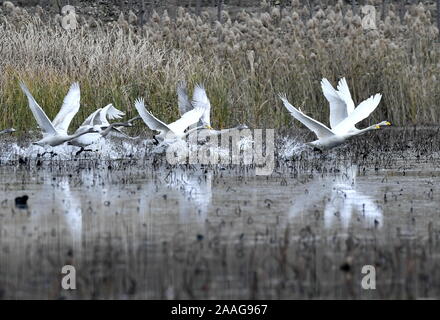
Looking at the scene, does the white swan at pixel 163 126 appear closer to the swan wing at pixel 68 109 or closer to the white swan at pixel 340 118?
the swan wing at pixel 68 109

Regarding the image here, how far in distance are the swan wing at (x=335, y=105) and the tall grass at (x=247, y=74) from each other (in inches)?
94.9

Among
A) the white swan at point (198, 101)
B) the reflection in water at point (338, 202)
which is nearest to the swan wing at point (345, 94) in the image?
the white swan at point (198, 101)

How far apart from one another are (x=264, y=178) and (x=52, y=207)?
3.61 meters

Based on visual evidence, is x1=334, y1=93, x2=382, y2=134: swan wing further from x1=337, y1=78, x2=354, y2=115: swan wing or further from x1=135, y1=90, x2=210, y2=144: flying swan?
x1=135, y1=90, x2=210, y2=144: flying swan

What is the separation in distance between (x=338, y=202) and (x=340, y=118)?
218 inches

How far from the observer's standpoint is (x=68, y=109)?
16.0 meters

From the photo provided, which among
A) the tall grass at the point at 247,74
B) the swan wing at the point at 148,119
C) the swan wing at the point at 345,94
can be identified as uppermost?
the tall grass at the point at 247,74

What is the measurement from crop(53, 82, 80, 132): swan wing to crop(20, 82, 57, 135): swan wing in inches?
22.8

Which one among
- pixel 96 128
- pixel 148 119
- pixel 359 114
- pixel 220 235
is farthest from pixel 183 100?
pixel 220 235

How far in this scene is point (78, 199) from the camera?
11.1m

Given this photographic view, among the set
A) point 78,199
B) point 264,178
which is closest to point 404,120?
point 264,178

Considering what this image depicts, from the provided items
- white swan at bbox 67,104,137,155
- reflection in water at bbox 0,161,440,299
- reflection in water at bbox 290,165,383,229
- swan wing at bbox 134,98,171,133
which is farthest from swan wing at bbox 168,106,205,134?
reflection in water at bbox 290,165,383,229

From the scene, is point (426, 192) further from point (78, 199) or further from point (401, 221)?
point (78, 199)

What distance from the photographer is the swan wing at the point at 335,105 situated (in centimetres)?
1582
